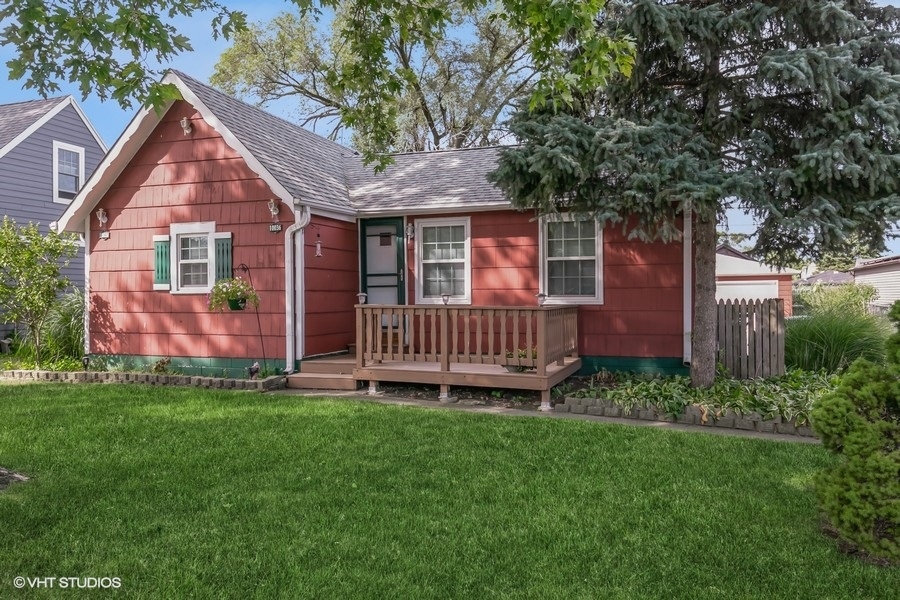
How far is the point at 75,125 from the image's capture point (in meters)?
16.2

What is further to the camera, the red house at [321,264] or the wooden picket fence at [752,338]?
the red house at [321,264]

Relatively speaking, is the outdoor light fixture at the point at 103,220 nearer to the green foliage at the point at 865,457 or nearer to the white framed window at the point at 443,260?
the white framed window at the point at 443,260

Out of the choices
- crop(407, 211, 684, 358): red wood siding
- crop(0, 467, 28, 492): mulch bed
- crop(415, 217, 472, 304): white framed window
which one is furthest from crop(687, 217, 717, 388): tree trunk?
crop(0, 467, 28, 492): mulch bed

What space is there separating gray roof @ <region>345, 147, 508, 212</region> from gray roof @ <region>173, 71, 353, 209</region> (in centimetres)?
42

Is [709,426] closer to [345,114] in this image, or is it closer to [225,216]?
[345,114]

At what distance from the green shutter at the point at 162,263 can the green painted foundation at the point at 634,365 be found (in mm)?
6654

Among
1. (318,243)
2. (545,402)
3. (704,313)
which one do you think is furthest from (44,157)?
(704,313)

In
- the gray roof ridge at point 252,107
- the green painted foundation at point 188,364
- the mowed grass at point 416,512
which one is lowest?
the mowed grass at point 416,512

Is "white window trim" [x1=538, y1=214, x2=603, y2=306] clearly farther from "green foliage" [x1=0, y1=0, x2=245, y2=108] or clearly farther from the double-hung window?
"green foliage" [x1=0, y1=0, x2=245, y2=108]

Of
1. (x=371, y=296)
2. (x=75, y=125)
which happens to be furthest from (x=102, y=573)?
(x=75, y=125)

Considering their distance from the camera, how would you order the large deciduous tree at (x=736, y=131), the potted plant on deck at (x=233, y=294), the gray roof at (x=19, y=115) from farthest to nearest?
1. the gray roof at (x=19, y=115)
2. the potted plant on deck at (x=233, y=294)
3. the large deciduous tree at (x=736, y=131)

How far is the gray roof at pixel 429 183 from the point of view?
368 inches

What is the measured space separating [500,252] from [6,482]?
6.69 meters

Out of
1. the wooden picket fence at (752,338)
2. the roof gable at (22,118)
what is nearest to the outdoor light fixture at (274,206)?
the wooden picket fence at (752,338)
